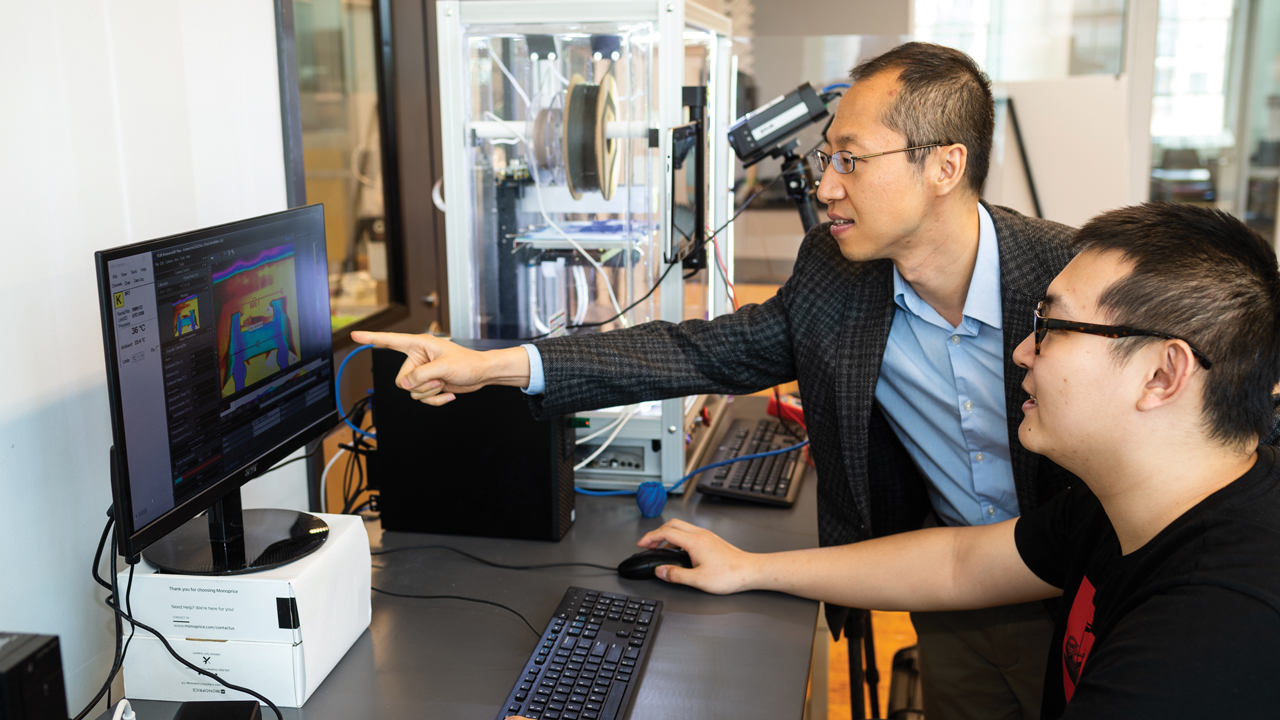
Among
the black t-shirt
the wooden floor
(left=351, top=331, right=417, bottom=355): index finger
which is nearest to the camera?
the black t-shirt

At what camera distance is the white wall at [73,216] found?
984 mm

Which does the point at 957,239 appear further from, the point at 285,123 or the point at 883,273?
the point at 285,123

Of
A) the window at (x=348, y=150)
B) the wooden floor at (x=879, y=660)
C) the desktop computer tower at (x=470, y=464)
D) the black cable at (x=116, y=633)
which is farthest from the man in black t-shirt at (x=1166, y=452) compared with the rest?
the window at (x=348, y=150)

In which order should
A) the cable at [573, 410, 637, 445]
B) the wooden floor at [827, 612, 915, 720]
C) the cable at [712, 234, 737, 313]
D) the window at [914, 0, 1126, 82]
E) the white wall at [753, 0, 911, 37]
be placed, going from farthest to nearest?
1. the white wall at [753, 0, 911, 37]
2. the window at [914, 0, 1126, 82]
3. the wooden floor at [827, 612, 915, 720]
4. the cable at [712, 234, 737, 313]
5. the cable at [573, 410, 637, 445]

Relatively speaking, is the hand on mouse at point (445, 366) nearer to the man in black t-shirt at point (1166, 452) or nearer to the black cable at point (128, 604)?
the black cable at point (128, 604)

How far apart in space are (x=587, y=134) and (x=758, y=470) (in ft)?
2.24

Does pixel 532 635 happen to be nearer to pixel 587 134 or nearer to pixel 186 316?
pixel 186 316

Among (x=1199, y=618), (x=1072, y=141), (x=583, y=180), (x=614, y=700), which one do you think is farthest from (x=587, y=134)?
(x=1072, y=141)

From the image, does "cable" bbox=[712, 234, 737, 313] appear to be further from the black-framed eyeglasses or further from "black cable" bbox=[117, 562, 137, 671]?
"black cable" bbox=[117, 562, 137, 671]

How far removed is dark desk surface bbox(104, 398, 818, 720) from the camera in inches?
41.7

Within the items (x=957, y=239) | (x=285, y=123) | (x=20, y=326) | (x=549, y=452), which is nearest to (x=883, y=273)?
(x=957, y=239)

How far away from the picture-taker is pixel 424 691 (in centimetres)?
109

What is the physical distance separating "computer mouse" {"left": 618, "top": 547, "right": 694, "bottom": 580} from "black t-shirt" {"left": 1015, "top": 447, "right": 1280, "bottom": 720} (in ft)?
1.87

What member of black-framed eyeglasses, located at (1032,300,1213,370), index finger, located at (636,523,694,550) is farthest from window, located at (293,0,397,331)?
black-framed eyeglasses, located at (1032,300,1213,370)
